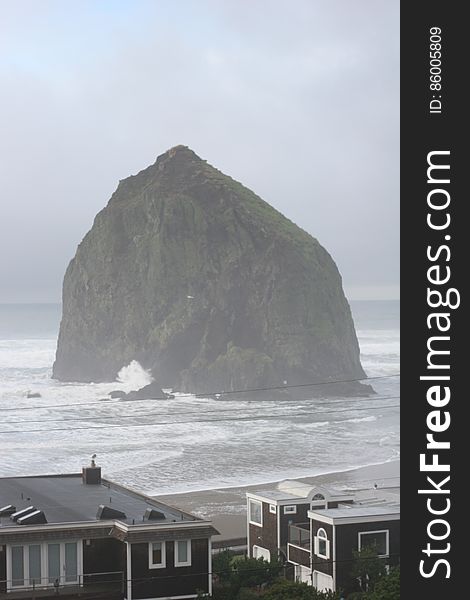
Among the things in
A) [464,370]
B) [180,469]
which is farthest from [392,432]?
[464,370]

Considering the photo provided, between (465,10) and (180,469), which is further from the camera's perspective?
(180,469)

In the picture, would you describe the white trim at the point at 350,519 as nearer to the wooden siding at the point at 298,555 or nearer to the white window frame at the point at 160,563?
the wooden siding at the point at 298,555

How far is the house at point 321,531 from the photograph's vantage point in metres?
17.6

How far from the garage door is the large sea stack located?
6520 cm

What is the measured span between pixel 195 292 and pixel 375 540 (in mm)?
75686

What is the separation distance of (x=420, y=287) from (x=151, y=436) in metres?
50.4

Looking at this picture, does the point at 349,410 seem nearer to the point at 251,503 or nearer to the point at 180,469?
the point at 180,469

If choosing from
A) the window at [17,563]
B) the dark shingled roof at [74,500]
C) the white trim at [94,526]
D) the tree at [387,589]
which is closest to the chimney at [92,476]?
the dark shingled roof at [74,500]

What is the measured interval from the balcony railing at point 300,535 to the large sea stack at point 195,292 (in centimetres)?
6368

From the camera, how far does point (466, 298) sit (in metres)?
4.58

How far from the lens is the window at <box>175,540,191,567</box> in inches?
582

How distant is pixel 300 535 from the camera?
1892 cm

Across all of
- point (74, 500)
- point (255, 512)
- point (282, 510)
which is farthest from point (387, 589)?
point (255, 512)

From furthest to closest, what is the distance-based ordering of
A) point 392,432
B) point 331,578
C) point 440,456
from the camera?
point 392,432 < point 331,578 < point 440,456
